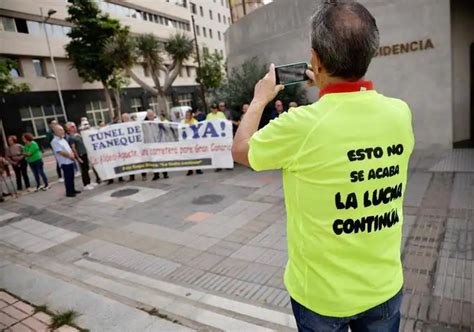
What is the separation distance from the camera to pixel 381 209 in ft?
4.65

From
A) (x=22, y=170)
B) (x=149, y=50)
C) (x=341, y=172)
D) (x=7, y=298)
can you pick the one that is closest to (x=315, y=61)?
(x=341, y=172)

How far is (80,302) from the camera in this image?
3.97 m

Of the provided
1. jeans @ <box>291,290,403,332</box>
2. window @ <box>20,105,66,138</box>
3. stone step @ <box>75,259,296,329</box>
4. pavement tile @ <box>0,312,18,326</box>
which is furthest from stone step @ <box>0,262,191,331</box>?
window @ <box>20,105,66,138</box>

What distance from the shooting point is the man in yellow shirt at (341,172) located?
4.25 feet

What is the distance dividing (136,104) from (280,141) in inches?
1510

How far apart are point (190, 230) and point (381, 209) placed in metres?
4.91

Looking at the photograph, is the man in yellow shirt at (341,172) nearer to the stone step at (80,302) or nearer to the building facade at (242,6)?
the stone step at (80,302)

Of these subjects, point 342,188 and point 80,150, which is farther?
point 80,150

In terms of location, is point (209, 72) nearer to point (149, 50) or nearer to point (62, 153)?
point (149, 50)

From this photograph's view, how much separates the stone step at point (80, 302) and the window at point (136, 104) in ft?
110

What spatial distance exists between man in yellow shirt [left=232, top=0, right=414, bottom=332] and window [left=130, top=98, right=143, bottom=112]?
37.5m

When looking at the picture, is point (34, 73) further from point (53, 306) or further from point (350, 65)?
point (350, 65)

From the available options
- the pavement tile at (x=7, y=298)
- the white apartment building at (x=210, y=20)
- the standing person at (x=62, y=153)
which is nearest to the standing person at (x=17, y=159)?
the standing person at (x=62, y=153)

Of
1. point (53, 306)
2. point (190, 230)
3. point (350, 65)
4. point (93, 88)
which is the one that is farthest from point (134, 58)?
point (350, 65)
